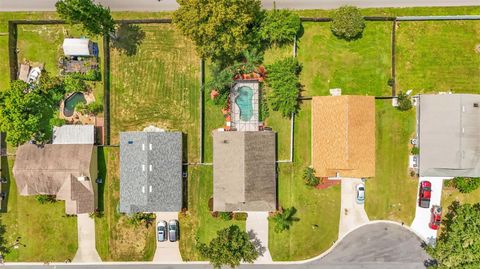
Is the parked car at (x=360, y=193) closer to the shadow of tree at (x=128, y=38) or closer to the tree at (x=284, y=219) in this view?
the tree at (x=284, y=219)

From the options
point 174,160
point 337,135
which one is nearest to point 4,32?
point 174,160

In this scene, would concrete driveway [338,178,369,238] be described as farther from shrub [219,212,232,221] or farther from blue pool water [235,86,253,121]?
blue pool water [235,86,253,121]

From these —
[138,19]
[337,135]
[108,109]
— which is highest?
[138,19]

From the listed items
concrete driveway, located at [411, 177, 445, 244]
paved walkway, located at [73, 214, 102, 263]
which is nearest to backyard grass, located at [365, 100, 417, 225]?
concrete driveway, located at [411, 177, 445, 244]

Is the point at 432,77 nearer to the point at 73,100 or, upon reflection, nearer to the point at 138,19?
the point at 138,19

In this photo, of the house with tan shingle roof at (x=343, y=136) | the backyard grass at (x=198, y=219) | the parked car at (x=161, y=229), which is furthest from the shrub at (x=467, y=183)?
the parked car at (x=161, y=229)

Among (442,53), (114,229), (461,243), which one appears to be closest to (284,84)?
(442,53)
